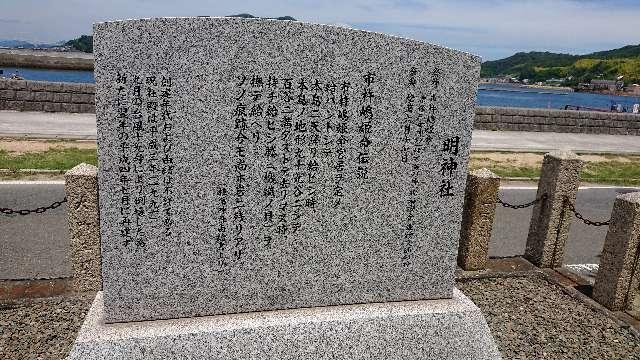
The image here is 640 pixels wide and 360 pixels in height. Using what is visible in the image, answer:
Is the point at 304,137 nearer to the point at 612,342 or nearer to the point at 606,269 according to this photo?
the point at 612,342

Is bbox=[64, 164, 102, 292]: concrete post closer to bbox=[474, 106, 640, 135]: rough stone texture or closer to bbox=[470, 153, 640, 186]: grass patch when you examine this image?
bbox=[470, 153, 640, 186]: grass patch

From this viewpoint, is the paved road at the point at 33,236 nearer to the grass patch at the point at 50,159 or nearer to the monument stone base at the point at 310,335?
the grass patch at the point at 50,159

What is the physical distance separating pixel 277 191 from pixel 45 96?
49.7 feet

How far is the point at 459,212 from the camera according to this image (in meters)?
4.05

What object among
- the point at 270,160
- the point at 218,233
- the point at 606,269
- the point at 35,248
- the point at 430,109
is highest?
the point at 430,109

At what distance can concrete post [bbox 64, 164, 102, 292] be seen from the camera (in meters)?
5.01

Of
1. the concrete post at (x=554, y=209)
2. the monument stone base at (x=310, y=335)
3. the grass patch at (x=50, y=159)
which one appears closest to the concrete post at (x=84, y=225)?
the monument stone base at (x=310, y=335)

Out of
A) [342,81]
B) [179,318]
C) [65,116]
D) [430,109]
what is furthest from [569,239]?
[65,116]

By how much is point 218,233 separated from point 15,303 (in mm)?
2974

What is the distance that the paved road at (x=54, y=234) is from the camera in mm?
6086

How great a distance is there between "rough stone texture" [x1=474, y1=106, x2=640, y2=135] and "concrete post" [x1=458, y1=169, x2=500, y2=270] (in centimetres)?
1336

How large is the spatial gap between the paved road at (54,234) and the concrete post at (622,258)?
1628 millimetres

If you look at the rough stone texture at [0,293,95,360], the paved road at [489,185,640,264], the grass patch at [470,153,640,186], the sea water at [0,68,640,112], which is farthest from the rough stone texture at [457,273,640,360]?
the sea water at [0,68,640,112]

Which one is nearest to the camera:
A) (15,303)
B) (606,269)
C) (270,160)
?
(270,160)
